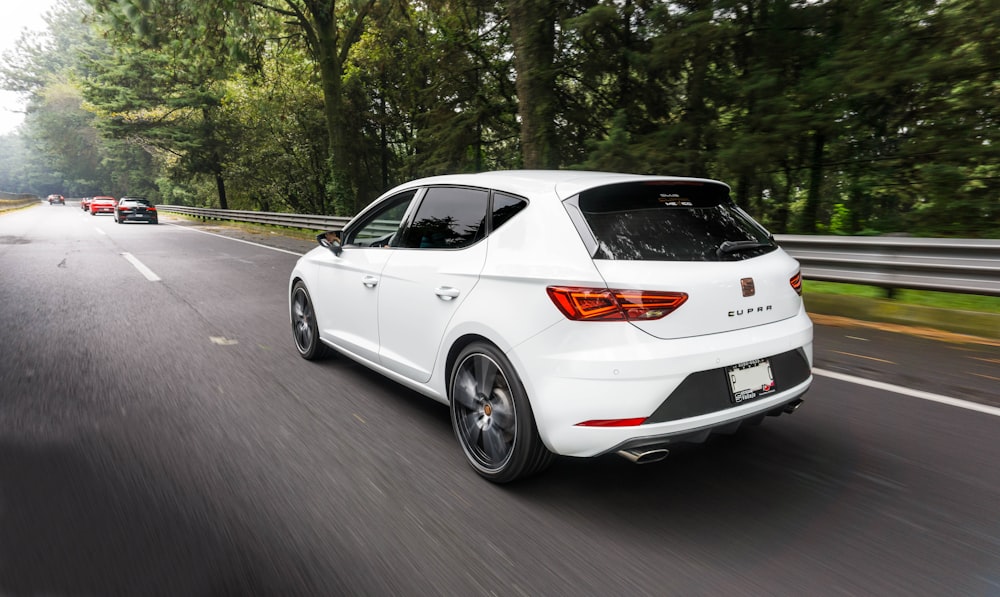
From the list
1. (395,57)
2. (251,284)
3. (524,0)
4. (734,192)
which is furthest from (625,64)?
(395,57)

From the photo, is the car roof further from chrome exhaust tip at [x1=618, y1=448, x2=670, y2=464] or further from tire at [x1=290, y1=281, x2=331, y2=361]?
tire at [x1=290, y1=281, x2=331, y2=361]

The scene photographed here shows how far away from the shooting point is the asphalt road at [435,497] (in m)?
2.40

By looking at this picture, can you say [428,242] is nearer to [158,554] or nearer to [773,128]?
[158,554]

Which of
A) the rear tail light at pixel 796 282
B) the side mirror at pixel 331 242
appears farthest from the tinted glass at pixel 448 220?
the rear tail light at pixel 796 282

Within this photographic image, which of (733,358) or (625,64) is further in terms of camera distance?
(625,64)

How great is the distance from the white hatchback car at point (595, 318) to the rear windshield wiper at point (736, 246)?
0.01m

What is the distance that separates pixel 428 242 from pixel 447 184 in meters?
0.41

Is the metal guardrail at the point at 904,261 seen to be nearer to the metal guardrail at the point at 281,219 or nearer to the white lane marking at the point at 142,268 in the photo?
the white lane marking at the point at 142,268

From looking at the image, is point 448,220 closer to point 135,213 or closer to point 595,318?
point 595,318

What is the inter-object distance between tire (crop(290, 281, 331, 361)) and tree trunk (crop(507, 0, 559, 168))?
7.33 meters

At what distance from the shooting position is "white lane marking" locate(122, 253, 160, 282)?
11.1 m

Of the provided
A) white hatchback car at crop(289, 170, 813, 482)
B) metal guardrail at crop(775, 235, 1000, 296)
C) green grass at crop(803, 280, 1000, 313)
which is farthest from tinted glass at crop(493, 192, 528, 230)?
green grass at crop(803, 280, 1000, 313)

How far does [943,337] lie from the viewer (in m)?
5.96

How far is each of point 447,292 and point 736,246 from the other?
1.52 m
